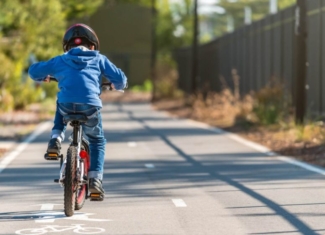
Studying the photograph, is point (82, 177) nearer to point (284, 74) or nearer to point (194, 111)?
point (284, 74)

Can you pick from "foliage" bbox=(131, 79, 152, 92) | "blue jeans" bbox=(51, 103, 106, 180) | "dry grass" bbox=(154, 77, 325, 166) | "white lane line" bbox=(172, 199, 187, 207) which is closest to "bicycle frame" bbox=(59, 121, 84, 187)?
"blue jeans" bbox=(51, 103, 106, 180)

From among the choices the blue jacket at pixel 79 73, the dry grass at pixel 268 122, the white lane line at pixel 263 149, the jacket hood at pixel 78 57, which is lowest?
the white lane line at pixel 263 149

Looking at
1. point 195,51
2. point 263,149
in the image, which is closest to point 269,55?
point 263,149

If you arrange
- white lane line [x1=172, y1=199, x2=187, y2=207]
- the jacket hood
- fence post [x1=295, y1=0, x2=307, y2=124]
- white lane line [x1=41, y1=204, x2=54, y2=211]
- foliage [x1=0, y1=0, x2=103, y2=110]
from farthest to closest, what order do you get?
foliage [x1=0, y1=0, x2=103, y2=110] → fence post [x1=295, y1=0, x2=307, y2=124] → white lane line [x1=172, y1=199, x2=187, y2=207] → white lane line [x1=41, y1=204, x2=54, y2=211] → the jacket hood

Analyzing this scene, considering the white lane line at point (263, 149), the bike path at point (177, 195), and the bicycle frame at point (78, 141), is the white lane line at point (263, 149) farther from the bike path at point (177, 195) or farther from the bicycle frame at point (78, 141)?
the bicycle frame at point (78, 141)

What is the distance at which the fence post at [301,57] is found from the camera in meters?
22.8

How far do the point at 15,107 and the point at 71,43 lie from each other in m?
25.8

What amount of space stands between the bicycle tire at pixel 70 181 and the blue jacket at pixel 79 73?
52cm

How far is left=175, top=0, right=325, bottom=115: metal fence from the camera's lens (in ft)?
82.9

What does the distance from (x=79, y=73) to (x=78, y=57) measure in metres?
0.15

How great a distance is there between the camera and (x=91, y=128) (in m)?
10.8

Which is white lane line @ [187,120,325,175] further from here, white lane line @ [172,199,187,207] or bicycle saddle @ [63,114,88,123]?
bicycle saddle @ [63,114,88,123]

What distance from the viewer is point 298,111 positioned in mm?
23328

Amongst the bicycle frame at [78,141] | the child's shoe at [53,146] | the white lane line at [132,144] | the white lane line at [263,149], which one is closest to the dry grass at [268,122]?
the white lane line at [263,149]
